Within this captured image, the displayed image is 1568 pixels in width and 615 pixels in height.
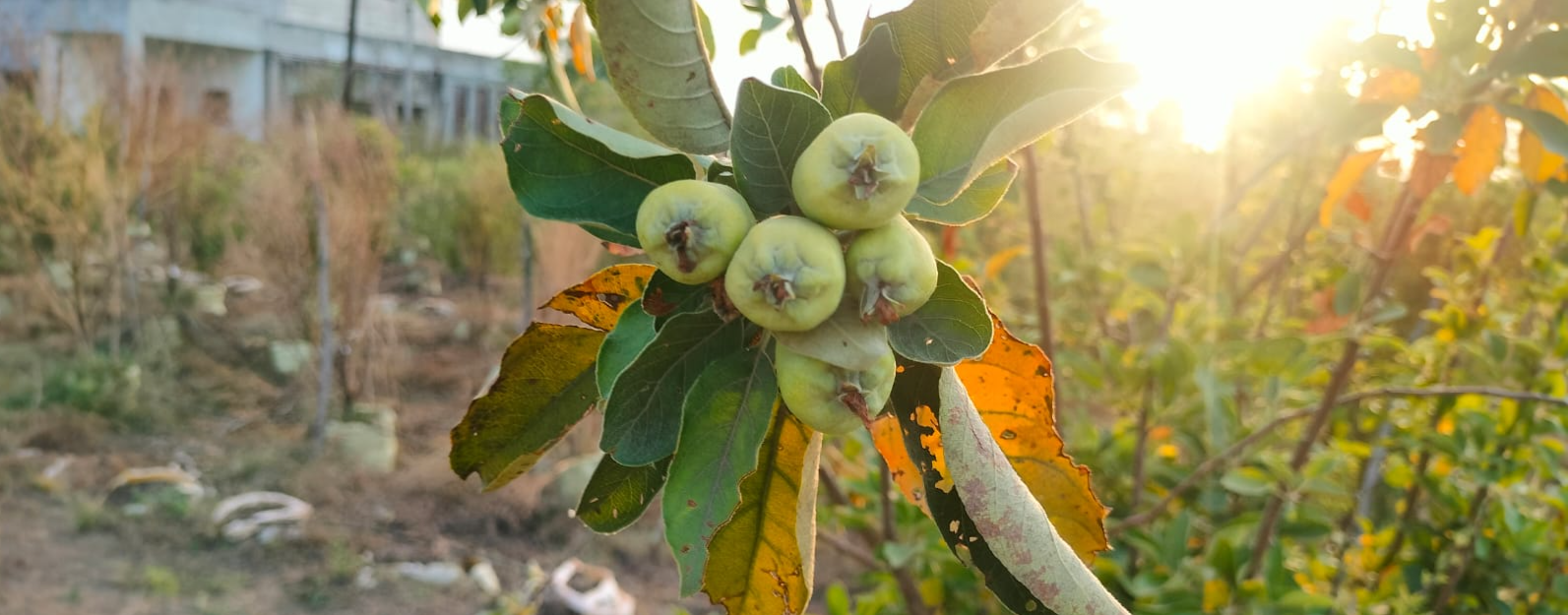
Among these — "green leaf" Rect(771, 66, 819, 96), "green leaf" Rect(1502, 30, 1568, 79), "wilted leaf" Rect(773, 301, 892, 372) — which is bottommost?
"wilted leaf" Rect(773, 301, 892, 372)

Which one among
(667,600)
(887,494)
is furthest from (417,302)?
(887,494)

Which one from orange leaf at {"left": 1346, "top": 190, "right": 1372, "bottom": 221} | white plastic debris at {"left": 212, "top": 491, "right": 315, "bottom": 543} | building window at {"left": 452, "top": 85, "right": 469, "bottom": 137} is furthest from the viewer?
building window at {"left": 452, "top": 85, "right": 469, "bottom": 137}

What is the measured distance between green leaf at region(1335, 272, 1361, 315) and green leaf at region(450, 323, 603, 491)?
1388 millimetres

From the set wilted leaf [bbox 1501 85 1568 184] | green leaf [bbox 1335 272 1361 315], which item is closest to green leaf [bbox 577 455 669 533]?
wilted leaf [bbox 1501 85 1568 184]

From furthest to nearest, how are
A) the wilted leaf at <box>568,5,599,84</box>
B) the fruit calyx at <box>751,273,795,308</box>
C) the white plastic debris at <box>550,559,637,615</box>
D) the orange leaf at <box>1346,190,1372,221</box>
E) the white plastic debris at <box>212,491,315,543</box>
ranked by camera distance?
the white plastic debris at <box>212,491,315,543</box> < the white plastic debris at <box>550,559,637,615</box> < the orange leaf at <box>1346,190,1372,221</box> < the wilted leaf at <box>568,5,599,84</box> < the fruit calyx at <box>751,273,795,308</box>

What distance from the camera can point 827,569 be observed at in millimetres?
4074

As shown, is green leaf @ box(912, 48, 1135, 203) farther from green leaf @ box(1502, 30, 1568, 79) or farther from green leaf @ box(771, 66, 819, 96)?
green leaf @ box(1502, 30, 1568, 79)

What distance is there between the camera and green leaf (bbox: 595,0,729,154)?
51 cm

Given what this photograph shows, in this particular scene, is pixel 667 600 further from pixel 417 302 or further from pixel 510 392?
pixel 417 302

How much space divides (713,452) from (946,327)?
0.47ft

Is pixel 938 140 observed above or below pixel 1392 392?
above

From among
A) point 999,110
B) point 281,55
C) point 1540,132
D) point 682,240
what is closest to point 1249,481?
point 1540,132

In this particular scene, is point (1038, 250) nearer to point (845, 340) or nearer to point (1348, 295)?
point (1348, 295)

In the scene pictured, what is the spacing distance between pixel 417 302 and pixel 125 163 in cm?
246
